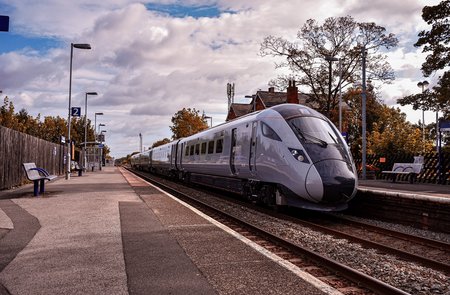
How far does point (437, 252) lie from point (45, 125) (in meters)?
69.4

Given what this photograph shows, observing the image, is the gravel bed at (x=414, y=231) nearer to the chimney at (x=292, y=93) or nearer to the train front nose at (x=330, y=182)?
the train front nose at (x=330, y=182)

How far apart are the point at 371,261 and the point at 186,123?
68780 millimetres

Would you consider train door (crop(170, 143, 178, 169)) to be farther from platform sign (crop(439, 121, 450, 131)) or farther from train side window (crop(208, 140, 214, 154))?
platform sign (crop(439, 121, 450, 131))

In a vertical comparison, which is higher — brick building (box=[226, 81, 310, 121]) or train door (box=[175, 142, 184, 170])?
brick building (box=[226, 81, 310, 121])

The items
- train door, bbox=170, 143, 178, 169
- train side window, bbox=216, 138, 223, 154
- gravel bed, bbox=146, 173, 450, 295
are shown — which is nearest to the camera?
gravel bed, bbox=146, 173, 450, 295

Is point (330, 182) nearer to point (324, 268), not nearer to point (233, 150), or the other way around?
point (324, 268)

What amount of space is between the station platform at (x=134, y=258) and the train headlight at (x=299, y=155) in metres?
2.48

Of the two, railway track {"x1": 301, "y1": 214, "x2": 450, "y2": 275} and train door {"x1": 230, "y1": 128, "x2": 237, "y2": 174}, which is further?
train door {"x1": 230, "y1": 128, "x2": 237, "y2": 174}

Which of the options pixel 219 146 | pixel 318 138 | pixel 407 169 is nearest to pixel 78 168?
pixel 219 146

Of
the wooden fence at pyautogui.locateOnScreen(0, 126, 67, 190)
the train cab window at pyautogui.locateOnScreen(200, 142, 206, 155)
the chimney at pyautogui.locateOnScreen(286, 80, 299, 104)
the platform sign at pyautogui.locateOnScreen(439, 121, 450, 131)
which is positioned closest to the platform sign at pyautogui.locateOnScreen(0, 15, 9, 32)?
the wooden fence at pyautogui.locateOnScreen(0, 126, 67, 190)

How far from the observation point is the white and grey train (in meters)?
10.1

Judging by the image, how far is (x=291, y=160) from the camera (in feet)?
34.3

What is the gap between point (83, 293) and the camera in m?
4.68

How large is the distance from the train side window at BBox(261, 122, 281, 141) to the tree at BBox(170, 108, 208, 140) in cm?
6039
